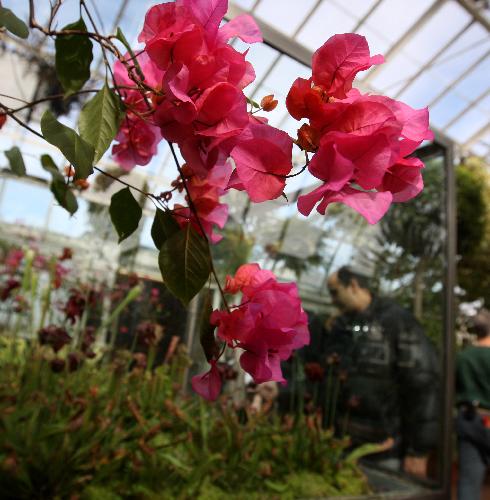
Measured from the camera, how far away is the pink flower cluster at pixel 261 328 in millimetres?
305

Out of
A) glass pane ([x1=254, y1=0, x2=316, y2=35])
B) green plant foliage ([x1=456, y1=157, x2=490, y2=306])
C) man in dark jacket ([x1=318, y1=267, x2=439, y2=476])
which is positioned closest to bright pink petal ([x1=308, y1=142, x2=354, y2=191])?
man in dark jacket ([x1=318, y1=267, x2=439, y2=476])

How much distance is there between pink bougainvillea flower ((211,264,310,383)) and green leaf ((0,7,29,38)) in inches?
12.7

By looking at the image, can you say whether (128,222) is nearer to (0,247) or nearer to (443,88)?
(0,247)

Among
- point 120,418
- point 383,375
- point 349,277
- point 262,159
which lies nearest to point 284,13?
point 349,277

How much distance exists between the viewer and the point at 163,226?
0.35 meters

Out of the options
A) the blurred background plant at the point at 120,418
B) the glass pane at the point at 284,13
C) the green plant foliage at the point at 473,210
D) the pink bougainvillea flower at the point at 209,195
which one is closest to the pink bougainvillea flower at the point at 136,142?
the pink bougainvillea flower at the point at 209,195

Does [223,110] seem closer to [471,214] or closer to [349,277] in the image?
[349,277]

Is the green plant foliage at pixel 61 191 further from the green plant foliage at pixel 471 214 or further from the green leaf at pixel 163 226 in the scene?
the green plant foliage at pixel 471 214

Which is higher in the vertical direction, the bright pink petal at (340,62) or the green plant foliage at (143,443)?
the bright pink petal at (340,62)

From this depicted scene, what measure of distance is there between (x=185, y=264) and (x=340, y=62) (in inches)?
6.6

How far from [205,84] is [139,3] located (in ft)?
2.56

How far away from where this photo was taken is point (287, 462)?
4.51ft

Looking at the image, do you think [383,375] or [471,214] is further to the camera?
[471,214]

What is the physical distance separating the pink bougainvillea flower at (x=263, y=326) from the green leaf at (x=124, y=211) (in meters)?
0.12
